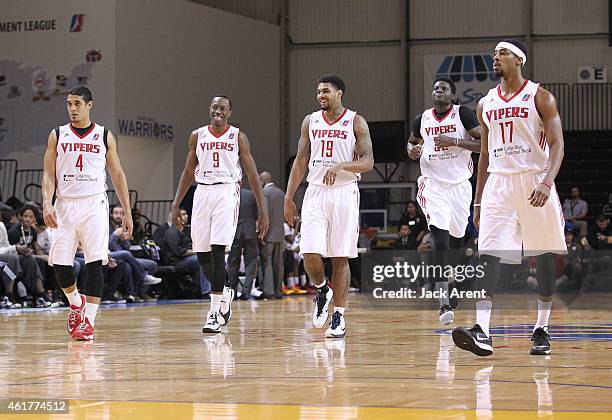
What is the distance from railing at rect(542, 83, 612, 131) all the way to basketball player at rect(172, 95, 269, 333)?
19783 millimetres

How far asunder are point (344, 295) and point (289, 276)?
477 inches

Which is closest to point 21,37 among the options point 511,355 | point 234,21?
A: point 234,21

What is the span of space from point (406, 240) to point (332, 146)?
9851mm

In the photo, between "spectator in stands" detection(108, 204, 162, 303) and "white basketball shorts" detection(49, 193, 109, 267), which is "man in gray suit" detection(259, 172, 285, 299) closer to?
"spectator in stands" detection(108, 204, 162, 303)

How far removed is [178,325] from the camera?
428 inches

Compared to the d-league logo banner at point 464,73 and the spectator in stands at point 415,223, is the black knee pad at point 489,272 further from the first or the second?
the d-league logo banner at point 464,73

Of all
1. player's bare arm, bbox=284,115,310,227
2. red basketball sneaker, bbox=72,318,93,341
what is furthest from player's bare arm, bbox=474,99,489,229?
red basketball sneaker, bbox=72,318,93,341

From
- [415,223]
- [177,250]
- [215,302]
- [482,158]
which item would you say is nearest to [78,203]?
[215,302]

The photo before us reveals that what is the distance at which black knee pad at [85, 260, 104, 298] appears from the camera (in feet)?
29.4

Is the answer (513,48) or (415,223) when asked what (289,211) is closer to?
(513,48)

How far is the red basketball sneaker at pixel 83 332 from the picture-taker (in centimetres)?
869

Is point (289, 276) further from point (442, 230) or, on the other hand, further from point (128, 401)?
point (128, 401)

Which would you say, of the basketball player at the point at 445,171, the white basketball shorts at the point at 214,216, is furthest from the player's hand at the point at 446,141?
the white basketball shorts at the point at 214,216

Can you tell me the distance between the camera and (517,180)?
285 inches
